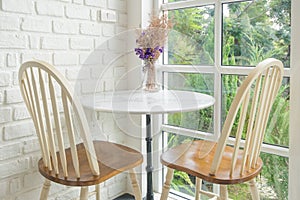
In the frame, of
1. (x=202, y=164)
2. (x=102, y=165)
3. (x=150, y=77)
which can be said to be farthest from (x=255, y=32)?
(x=102, y=165)

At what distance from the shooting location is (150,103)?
1463mm

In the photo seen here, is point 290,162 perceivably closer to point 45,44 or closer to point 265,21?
point 265,21

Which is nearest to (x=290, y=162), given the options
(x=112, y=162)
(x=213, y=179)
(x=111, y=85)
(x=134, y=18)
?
(x=213, y=179)

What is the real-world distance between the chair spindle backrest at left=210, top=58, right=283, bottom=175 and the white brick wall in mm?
996

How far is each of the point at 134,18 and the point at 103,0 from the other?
0.25m

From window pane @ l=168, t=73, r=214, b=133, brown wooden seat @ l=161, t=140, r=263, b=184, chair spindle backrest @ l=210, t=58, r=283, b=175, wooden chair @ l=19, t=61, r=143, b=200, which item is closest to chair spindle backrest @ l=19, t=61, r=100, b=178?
wooden chair @ l=19, t=61, r=143, b=200

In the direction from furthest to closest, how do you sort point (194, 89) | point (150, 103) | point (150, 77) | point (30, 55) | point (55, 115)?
point (194, 89) < point (150, 77) < point (30, 55) < point (150, 103) < point (55, 115)

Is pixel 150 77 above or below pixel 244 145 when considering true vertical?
above

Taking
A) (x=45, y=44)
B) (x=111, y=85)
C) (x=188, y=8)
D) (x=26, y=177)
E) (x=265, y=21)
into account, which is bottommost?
(x=26, y=177)

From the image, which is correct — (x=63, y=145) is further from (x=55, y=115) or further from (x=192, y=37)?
(x=192, y=37)

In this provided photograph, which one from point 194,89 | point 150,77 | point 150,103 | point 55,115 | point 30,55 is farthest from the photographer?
point 194,89

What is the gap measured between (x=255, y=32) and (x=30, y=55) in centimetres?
122

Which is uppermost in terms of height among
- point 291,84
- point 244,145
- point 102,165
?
point 291,84

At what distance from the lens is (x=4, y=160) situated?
4.93 feet
